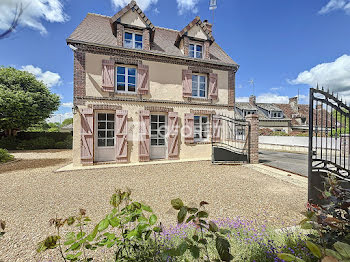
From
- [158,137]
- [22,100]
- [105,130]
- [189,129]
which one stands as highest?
[22,100]

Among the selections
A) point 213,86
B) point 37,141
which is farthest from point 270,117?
point 37,141

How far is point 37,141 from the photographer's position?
13.7 meters

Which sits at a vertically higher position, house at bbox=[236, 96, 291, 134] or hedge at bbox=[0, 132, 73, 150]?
house at bbox=[236, 96, 291, 134]

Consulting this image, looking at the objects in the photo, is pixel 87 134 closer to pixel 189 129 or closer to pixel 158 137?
pixel 158 137

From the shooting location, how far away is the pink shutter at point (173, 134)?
8.19 meters

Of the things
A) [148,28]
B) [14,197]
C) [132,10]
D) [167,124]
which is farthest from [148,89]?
[14,197]

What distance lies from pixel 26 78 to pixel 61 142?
6.44 meters

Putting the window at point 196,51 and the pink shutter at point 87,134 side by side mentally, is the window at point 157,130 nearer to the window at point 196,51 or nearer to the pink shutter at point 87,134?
the pink shutter at point 87,134

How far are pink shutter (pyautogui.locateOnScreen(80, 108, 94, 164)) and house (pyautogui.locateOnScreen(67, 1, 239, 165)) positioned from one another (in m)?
0.04

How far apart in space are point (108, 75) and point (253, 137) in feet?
23.7

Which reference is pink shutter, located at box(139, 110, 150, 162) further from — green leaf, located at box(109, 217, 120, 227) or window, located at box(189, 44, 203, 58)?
green leaf, located at box(109, 217, 120, 227)

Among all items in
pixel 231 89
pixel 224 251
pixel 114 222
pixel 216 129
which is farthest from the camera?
pixel 231 89

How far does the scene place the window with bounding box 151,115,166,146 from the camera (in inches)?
325

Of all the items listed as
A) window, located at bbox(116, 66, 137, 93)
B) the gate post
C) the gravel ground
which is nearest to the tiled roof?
window, located at bbox(116, 66, 137, 93)
